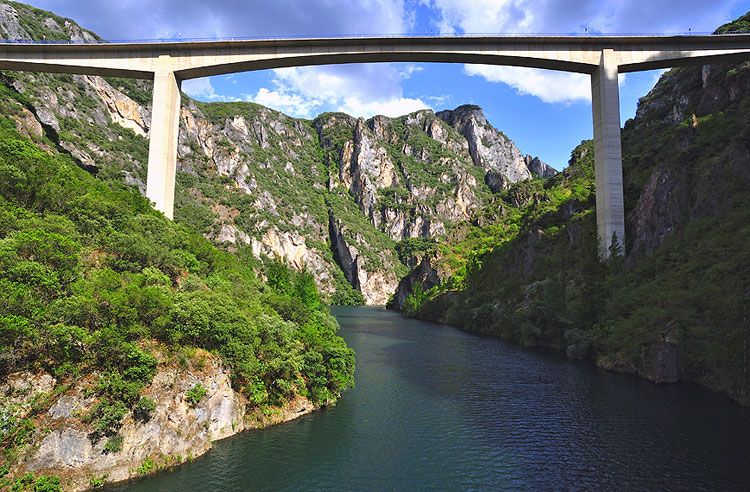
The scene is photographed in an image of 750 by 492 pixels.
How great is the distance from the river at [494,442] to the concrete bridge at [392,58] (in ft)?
77.1

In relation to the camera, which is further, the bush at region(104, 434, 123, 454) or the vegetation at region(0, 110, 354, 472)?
the vegetation at region(0, 110, 354, 472)

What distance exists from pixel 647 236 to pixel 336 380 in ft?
118

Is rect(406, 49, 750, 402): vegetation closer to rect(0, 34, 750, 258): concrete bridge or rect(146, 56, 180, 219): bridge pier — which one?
rect(0, 34, 750, 258): concrete bridge

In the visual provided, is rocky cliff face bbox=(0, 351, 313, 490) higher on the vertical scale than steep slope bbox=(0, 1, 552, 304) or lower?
lower

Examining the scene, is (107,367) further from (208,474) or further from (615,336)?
(615,336)

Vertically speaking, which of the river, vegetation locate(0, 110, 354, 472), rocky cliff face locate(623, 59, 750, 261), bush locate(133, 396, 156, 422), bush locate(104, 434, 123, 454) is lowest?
the river

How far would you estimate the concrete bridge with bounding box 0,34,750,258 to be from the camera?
4003 cm

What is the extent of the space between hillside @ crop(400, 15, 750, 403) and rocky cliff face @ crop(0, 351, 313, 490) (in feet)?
93.2

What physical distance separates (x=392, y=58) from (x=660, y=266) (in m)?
31.4

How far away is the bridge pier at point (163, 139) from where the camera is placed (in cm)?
3872

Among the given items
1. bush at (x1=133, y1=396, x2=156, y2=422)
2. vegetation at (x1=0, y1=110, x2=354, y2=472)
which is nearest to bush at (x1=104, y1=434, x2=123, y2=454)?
vegetation at (x1=0, y1=110, x2=354, y2=472)

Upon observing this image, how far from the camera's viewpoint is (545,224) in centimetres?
6975

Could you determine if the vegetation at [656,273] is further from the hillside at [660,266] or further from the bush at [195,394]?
the bush at [195,394]

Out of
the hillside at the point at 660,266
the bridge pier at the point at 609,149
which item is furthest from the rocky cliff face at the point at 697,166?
the bridge pier at the point at 609,149
